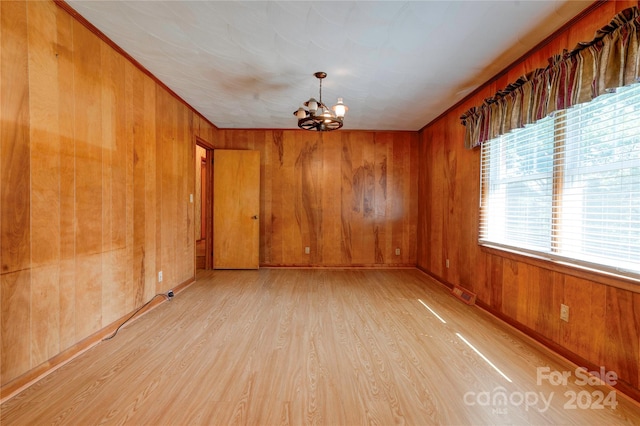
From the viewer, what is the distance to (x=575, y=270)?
6.31 feet

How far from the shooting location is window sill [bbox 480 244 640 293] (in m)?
1.60

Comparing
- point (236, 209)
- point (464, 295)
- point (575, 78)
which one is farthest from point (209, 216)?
point (575, 78)

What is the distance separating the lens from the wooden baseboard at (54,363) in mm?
1572

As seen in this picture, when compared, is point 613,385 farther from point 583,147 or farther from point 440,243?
point 440,243

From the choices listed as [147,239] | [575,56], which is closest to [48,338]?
[147,239]

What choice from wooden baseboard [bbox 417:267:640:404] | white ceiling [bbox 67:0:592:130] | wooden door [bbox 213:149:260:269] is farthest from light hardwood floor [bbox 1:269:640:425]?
white ceiling [bbox 67:0:592:130]

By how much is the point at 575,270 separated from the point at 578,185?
620 millimetres

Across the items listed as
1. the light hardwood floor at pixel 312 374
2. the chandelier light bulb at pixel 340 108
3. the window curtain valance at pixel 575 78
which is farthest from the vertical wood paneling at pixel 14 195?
the window curtain valance at pixel 575 78

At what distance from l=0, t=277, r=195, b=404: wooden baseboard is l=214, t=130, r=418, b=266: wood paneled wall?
8.96 feet

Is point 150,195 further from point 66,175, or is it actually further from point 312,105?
point 312,105

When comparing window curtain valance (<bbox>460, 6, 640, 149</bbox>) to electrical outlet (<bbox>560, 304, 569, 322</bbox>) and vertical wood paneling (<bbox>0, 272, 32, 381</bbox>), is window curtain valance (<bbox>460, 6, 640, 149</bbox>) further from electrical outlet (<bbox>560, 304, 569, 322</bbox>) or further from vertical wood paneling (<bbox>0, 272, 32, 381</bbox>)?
vertical wood paneling (<bbox>0, 272, 32, 381</bbox>)

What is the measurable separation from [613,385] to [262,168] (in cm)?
473

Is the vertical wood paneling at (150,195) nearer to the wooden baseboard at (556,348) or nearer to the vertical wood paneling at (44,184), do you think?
the vertical wood paneling at (44,184)

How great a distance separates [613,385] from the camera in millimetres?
1665
